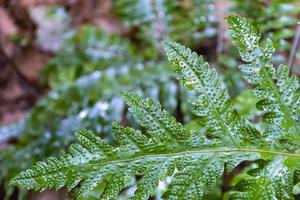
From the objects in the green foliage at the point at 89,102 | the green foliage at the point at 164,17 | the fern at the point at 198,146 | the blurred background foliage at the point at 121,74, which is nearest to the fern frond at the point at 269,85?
the fern at the point at 198,146

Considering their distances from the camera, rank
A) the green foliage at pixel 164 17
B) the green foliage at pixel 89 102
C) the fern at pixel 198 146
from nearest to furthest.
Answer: the fern at pixel 198 146 < the green foliage at pixel 89 102 < the green foliage at pixel 164 17

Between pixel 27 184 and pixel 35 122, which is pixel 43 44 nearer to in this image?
pixel 35 122

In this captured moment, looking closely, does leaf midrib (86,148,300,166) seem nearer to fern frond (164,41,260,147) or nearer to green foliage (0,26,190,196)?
fern frond (164,41,260,147)

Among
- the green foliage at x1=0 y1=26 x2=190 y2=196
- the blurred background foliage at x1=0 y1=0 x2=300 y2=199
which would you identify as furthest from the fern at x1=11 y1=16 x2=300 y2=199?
the green foliage at x1=0 y1=26 x2=190 y2=196

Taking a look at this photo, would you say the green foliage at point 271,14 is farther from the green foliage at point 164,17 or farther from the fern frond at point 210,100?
the fern frond at point 210,100

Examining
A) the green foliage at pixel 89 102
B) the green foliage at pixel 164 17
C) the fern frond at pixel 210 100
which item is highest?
the green foliage at pixel 164 17

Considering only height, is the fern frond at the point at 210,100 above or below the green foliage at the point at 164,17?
below

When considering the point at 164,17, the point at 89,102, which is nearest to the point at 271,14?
the point at 164,17

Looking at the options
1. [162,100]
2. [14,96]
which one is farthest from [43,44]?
[162,100]

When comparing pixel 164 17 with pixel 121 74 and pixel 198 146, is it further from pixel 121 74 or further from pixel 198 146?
pixel 198 146
